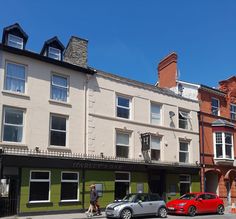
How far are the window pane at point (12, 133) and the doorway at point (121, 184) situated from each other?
733 centimetres

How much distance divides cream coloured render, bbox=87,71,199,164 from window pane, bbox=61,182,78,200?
2395mm

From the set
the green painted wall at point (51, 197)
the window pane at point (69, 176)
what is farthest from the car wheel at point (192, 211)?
the window pane at point (69, 176)

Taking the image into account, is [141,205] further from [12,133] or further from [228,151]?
[228,151]

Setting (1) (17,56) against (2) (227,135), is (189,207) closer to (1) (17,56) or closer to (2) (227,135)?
(2) (227,135)

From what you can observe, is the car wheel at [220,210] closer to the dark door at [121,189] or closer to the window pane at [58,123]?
the dark door at [121,189]

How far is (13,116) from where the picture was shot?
2148 centimetres

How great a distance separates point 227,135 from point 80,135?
1471 centimetres

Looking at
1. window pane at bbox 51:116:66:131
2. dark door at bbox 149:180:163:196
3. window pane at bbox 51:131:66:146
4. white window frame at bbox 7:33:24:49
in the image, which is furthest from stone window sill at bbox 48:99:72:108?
dark door at bbox 149:180:163:196

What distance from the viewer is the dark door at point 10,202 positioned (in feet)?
66.8

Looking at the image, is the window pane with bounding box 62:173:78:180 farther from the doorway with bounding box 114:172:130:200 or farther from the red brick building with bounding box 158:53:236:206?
the red brick building with bounding box 158:53:236:206

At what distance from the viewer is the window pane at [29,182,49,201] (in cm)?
2120

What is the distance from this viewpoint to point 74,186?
23.1m

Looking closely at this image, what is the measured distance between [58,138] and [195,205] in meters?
9.42

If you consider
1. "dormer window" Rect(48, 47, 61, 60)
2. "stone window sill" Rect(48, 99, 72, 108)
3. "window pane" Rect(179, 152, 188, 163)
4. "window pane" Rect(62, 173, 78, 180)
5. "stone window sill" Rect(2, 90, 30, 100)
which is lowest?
"window pane" Rect(62, 173, 78, 180)
